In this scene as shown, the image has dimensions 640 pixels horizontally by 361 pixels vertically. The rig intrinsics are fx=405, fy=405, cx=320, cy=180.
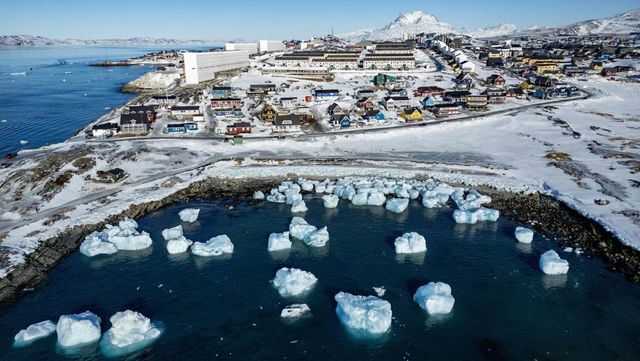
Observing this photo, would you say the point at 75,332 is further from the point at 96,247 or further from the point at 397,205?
the point at 397,205

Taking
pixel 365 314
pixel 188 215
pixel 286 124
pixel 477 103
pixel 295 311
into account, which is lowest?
pixel 295 311

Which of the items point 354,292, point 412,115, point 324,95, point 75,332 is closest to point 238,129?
point 324,95

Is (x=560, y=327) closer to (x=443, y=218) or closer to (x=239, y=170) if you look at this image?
(x=443, y=218)

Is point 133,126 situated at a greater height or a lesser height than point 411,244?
greater

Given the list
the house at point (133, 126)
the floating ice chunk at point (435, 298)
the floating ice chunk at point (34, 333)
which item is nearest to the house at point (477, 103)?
the floating ice chunk at point (435, 298)

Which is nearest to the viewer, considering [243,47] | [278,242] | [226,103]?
[278,242]

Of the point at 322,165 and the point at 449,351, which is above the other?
the point at 322,165

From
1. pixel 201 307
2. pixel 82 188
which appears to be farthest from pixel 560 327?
pixel 82 188

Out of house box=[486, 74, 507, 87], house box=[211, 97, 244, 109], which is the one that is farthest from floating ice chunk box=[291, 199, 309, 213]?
house box=[486, 74, 507, 87]

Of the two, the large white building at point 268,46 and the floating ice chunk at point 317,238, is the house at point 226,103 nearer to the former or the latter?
the floating ice chunk at point 317,238
